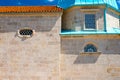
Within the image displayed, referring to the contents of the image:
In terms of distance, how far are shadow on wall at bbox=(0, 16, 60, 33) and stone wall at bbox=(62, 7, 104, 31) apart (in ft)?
4.69

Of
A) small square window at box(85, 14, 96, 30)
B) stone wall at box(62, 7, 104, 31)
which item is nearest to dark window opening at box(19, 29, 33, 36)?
stone wall at box(62, 7, 104, 31)

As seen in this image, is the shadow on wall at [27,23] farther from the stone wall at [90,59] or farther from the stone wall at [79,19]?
the stone wall at [90,59]

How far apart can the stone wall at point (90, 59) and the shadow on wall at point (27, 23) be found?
1567 mm

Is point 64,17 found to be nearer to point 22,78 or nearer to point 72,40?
point 72,40

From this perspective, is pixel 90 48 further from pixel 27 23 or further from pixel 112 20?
pixel 27 23

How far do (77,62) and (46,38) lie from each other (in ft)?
9.89

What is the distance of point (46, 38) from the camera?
19031 mm

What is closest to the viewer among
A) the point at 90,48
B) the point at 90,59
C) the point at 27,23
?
the point at 90,59

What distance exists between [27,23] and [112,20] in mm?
7147

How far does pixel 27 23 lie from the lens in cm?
1941

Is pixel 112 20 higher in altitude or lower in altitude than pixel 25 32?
higher

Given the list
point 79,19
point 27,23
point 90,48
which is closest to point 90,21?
point 79,19

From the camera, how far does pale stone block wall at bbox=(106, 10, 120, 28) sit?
66.8 ft

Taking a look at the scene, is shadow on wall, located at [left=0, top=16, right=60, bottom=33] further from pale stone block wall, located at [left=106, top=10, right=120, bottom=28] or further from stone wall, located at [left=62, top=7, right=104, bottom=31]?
pale stone block wall, located at [left=106, top=10, right=120, bottom=28]
